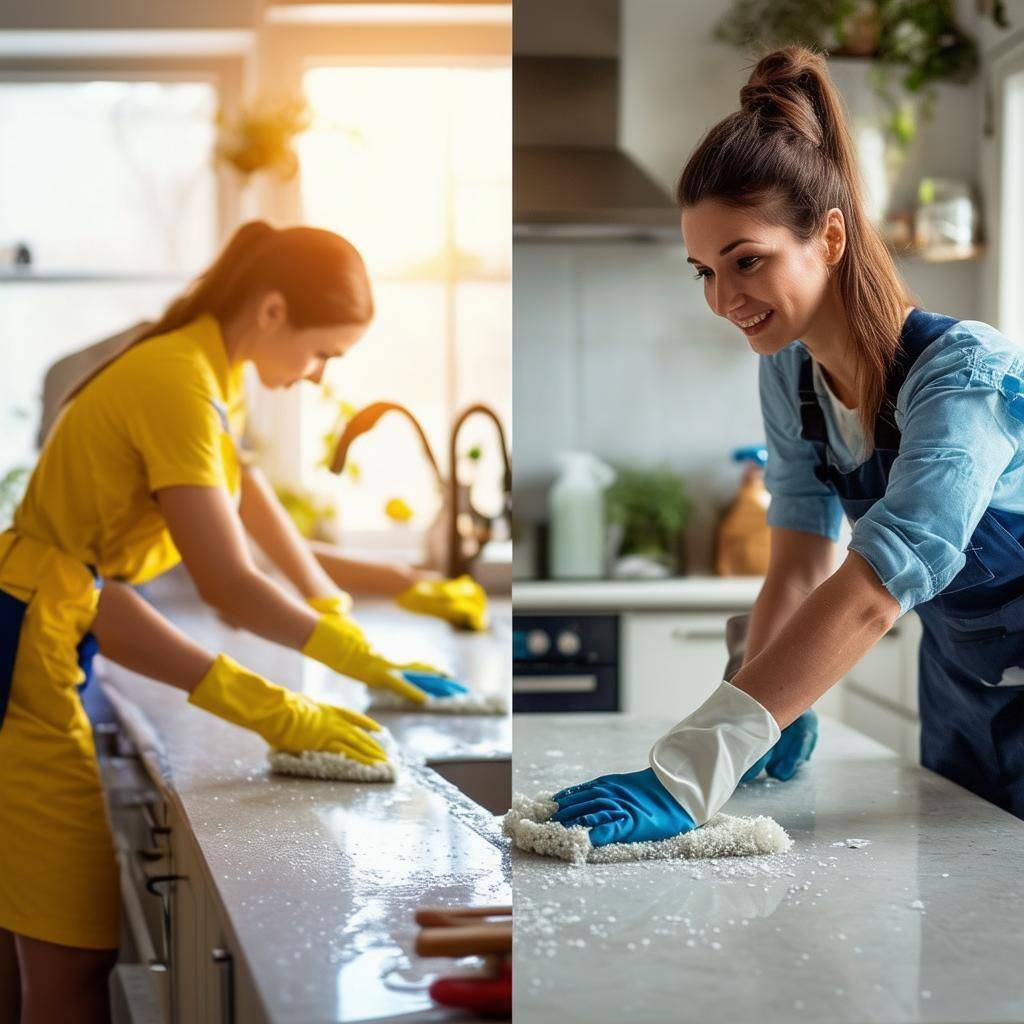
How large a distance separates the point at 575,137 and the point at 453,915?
8.25 ft

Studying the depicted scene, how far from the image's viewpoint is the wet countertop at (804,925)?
755 mm

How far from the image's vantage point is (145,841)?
5.82 ft

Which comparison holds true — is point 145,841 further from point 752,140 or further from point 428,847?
point 752,140

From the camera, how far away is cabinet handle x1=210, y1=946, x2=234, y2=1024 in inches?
38.2

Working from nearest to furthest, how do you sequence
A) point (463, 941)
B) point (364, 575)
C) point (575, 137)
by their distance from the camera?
point (463, 941), point (364, 575), point (575, 137)

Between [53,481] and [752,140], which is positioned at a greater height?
[752,140]

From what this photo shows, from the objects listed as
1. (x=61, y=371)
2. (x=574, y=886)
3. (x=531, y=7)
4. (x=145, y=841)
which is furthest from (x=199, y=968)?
(x=531, y=7)

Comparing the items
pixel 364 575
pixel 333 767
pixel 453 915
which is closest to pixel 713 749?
pixel 453 915

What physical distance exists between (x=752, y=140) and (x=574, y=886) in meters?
0.56

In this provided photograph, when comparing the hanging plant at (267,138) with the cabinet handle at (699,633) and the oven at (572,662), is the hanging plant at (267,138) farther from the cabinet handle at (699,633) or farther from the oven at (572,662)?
the cabinet handle at (699,633)

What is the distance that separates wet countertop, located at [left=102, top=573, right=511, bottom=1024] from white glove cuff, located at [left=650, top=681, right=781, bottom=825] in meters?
0.15

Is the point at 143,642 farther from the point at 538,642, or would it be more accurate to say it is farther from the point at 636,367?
the point at 636,367

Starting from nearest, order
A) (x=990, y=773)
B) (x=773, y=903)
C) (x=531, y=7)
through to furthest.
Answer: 1. (x=773, y=903)
2. (x=990, y=773)
3. (x=531, y=7)

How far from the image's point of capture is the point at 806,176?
1.01 metres
